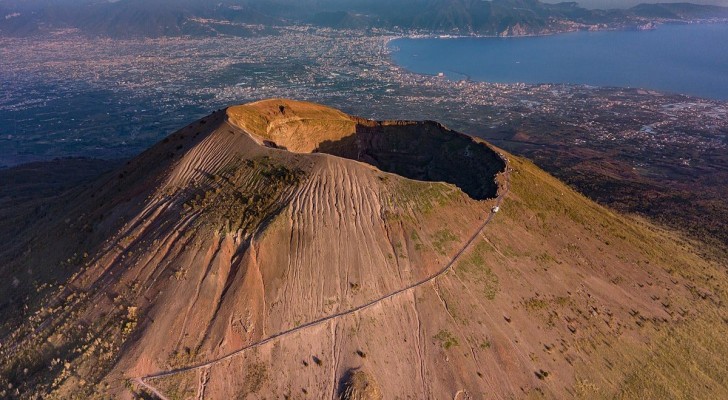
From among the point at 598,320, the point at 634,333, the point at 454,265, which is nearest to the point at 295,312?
the point at 454,265

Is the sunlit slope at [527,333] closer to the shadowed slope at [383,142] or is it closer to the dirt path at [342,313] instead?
the dirt path at [342,313]

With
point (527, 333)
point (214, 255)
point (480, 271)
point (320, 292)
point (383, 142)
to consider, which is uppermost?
point (383, 142)

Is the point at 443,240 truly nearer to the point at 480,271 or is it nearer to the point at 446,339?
the point at 480,271

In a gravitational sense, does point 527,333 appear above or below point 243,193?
below

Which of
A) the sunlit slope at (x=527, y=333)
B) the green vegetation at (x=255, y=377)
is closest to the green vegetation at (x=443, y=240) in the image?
the sunlit slope at (x=527, y=333)

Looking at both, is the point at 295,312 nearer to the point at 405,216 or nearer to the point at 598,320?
the point at 405,216

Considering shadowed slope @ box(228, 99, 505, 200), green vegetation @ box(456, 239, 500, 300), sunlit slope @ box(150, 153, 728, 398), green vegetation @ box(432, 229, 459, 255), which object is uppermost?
shadowed slope @ box(228, 99, 505, 200)

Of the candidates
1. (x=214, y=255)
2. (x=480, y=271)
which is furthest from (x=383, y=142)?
(x=214, y=255)

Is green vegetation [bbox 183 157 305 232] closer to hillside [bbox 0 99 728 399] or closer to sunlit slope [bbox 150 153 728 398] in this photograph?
hillside [bbox 0 99 728 399]

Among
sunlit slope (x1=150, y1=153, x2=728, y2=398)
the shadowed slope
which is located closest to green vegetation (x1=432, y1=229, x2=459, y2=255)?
sunlit slope (x1=150, y1=153, x2=728, y2=398)
